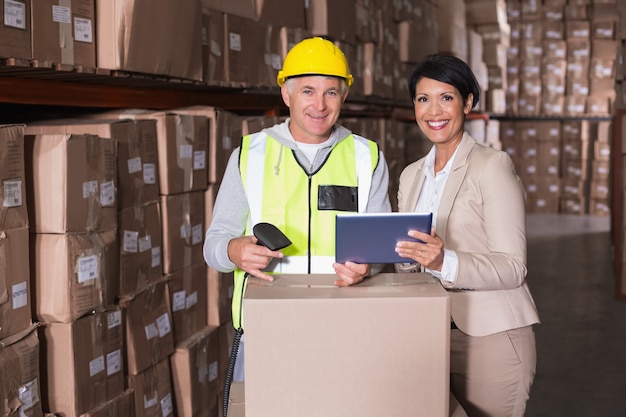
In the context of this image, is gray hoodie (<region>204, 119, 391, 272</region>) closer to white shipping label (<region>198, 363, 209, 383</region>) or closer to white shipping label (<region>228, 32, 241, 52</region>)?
white shipping label (<region>198, 363, 209, 383</region>)

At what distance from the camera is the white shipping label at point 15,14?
8.43ft

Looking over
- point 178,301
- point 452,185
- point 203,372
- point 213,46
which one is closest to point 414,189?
point 452,185

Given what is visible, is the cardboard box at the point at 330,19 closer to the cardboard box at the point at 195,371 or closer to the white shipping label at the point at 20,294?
the cardboard box at the point at 195,371

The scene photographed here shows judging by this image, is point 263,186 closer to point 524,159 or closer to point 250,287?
point 250,287

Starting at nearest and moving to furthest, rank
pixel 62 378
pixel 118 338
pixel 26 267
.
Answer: pixel 26 267, pixel 62 378, pixel 118 338

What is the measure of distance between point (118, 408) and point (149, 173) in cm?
101

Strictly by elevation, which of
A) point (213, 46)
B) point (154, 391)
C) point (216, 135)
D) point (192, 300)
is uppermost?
point (213, 46)

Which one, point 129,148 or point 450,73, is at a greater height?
point 450,73

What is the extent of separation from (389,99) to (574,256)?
3.70 meters

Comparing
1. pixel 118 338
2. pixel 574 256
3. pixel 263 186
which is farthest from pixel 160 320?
pixel 574 256

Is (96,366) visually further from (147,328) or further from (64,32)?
(64,32)

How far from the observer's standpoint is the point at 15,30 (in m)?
2.62

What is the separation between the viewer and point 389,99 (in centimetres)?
750

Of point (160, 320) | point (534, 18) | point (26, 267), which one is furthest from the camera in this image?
point (534, 18)
